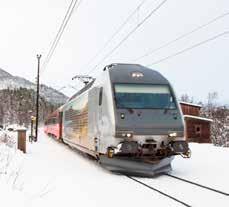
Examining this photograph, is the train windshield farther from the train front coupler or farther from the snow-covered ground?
the snow-covered ground

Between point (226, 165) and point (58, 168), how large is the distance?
578 cm

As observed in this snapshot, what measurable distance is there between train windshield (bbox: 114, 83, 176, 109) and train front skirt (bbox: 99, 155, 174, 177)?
149 centimetres

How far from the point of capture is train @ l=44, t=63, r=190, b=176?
12.4m

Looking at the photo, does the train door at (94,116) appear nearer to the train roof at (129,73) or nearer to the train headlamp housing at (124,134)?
the train roof at (129,73)

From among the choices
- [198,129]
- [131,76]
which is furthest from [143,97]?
[198,129]

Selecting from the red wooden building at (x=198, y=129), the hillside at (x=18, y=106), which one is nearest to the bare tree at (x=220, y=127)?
the red wooden building at (x=198, y=129)

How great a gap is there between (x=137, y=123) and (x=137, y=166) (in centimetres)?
117

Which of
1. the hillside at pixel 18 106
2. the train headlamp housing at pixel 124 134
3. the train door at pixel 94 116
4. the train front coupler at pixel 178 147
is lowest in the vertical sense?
the train front coupler at pixel 178 147

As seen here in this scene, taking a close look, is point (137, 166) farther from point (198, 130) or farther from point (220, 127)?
point (220, 127)

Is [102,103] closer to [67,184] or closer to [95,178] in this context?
[95,178]

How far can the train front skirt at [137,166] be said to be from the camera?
12.4 m

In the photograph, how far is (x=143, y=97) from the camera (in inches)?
520

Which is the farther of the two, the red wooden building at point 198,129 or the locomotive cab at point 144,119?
the red wooden building at point 198,129

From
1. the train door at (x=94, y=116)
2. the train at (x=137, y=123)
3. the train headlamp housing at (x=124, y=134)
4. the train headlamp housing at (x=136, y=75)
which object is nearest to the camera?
the train headlamp housing at (x=124, y=134)
